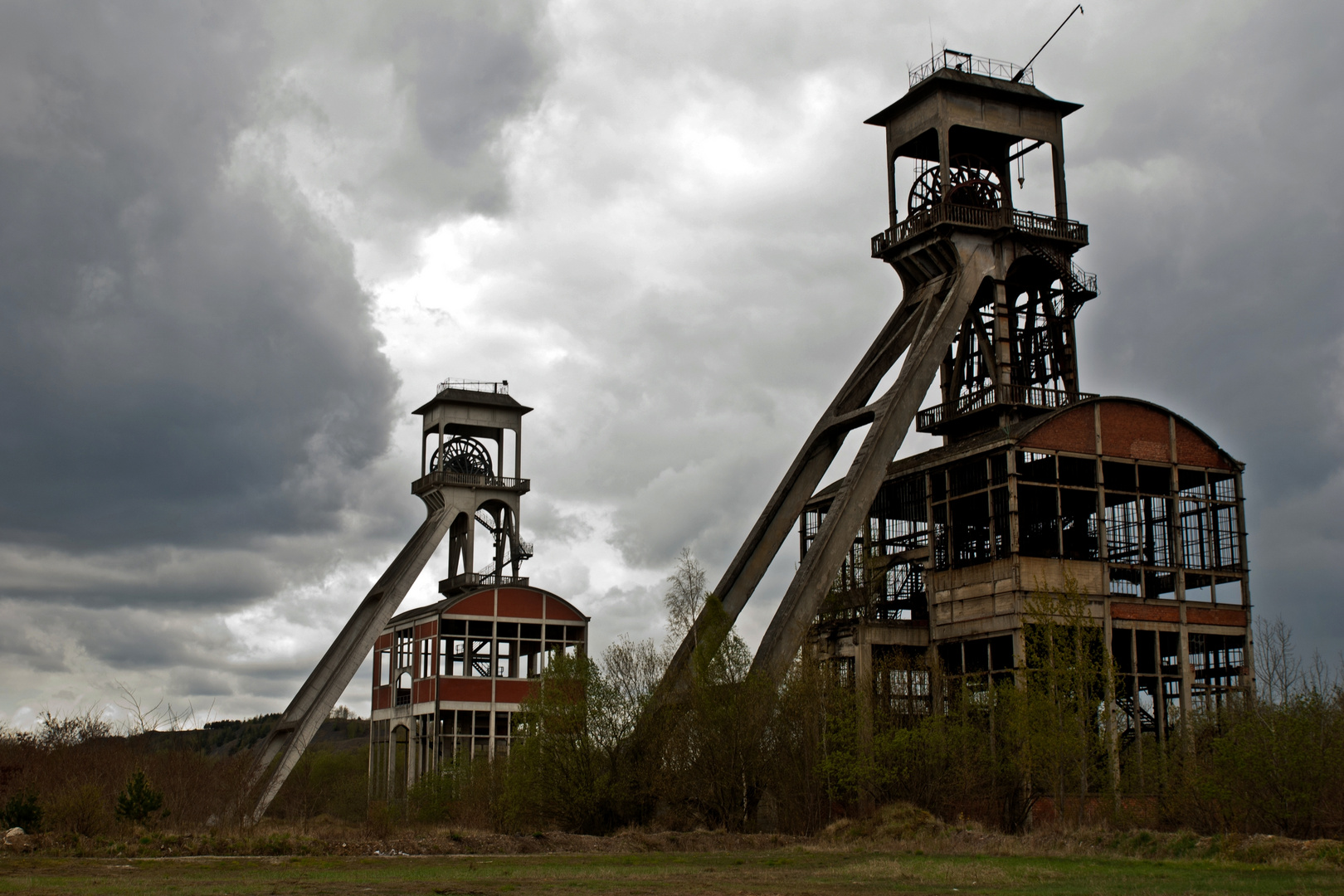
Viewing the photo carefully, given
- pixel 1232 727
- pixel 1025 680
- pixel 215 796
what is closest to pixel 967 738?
pixel 1025 680

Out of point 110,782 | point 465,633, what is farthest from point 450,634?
point 110,782

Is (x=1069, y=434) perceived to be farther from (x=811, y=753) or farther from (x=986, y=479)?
(x=811, y=753)

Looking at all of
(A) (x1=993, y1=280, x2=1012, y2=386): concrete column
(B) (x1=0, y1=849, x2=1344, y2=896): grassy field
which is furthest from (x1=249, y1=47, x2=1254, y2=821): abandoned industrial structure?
(B) (x1=0, y1=849, x2=1344, y2=896): grassy field

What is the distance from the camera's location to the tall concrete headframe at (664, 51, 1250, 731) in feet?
108

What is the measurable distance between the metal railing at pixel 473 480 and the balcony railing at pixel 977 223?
18483 millimetres

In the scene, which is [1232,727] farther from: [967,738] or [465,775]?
[465,775]

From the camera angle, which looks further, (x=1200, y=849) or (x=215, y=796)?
(x=215, y=796)

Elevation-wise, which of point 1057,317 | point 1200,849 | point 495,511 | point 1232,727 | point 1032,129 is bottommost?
point 1200,849

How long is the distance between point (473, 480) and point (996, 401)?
21.9 m

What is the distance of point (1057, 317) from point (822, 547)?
1196cm

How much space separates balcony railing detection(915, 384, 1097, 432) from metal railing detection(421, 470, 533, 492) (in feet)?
59.3

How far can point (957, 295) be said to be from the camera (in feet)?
121

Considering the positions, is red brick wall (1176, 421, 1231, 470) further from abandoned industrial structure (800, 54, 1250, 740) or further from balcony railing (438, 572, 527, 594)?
balcony railing (438, 572, 527, 594)

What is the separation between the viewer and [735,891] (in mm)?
17016
